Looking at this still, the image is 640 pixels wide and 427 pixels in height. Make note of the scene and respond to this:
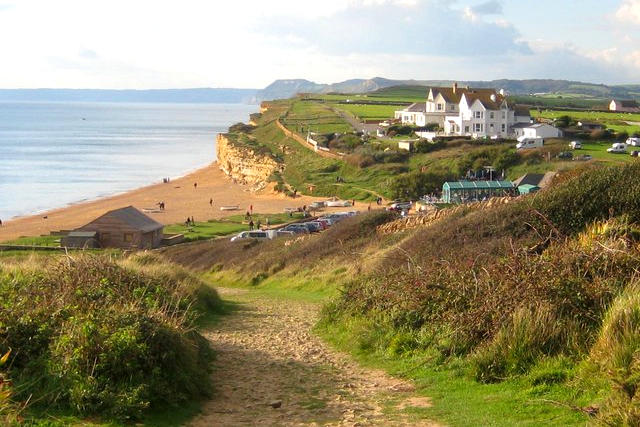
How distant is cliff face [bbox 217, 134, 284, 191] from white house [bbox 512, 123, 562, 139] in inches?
960

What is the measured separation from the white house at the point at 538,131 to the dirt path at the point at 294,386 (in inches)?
2382

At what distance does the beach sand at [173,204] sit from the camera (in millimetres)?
54166

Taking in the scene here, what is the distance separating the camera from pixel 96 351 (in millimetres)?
9148

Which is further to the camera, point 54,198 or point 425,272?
point 54,198

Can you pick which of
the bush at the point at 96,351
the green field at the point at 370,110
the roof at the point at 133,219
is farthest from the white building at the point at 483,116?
the bush at the point at 96,351

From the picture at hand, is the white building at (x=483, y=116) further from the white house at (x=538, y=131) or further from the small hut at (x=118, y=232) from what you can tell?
the small hut at (x=118, y=232)

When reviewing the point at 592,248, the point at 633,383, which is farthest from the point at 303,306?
the point at 633,383

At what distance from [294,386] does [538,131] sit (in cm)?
6595

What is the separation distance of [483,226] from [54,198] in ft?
189

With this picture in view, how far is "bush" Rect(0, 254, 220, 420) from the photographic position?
865 cm

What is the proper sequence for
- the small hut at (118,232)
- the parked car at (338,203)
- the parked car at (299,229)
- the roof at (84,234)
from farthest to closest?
1. the parked car at (338,203)
2. the parked car at (299,229)
3. the small hut at (118,232)
4. the roof at (84,234)

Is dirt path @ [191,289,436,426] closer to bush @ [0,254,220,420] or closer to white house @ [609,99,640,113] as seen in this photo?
bush @ [0,254,220,420]

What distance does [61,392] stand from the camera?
8648 millimetres

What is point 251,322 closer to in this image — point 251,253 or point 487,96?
point 251,253
